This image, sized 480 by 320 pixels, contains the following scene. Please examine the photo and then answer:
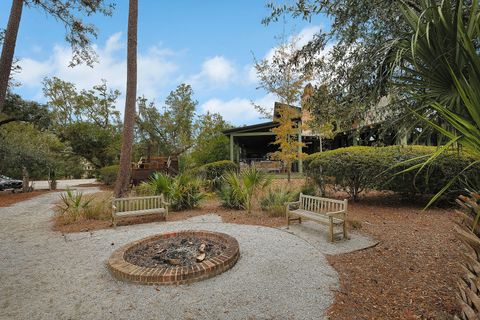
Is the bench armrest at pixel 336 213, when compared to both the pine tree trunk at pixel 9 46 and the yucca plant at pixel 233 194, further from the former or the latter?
the pine tree trunk at pixel 9 46

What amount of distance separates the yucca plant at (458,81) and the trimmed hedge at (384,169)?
16.1ft

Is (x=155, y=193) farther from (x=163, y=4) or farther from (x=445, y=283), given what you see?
(x=445, y=283)

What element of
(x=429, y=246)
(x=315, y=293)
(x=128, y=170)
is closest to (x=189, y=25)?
(x=128, y=170)

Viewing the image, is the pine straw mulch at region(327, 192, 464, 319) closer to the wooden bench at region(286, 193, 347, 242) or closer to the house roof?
the wooden bench at region(286, 193, 347, 242)

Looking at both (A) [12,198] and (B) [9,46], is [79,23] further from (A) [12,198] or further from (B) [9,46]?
(A) [12,198]

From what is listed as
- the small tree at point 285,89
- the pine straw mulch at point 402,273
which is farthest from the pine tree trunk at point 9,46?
the small tree at point 285,89

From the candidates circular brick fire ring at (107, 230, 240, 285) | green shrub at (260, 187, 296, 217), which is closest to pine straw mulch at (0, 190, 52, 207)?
circular brick fire ring at (107, 230, 240, 285)

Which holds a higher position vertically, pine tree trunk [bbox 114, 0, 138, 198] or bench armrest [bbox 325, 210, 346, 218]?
pine tree trunk [bbox 114, 0, 138, 198]

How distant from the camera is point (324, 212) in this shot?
19.5ft

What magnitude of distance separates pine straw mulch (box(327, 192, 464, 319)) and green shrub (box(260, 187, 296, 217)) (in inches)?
84.0

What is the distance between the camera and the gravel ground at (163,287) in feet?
9.14

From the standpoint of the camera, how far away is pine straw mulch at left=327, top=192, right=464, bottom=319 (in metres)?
2.71

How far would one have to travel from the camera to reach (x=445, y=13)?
2.23 meters

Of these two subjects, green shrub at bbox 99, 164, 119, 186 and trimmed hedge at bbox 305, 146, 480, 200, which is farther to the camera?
green shrub at bbox 99, 164, 119, 186
